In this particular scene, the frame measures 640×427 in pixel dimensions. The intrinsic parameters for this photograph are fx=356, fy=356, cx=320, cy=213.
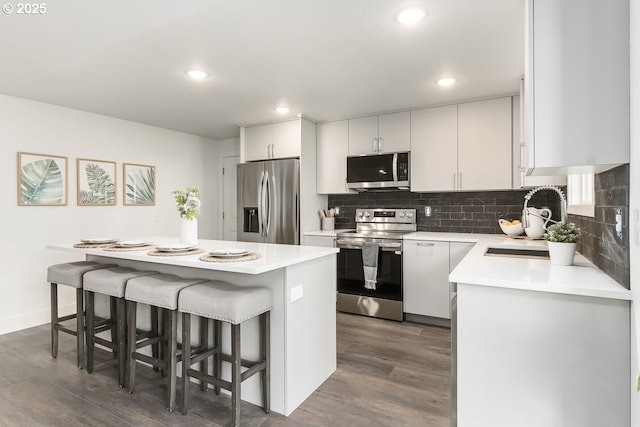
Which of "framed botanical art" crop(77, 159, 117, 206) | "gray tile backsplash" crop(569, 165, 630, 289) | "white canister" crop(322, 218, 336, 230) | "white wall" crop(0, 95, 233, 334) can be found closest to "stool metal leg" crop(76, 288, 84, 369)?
"white wall" crop(0, 95, 233, 334)

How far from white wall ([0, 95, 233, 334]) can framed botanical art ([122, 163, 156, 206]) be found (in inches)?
2.4

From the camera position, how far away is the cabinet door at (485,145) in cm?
341

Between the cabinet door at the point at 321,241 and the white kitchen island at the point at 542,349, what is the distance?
2412mm

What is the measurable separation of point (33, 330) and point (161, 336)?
1.85m

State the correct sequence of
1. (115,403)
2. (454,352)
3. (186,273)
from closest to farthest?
(454,352)
(115,403)
(186,273)

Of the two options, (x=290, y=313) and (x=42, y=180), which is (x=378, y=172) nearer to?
(x=290, y=313)

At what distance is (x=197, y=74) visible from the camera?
109 inches

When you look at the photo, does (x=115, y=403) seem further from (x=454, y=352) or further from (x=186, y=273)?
(x=454, y=352)

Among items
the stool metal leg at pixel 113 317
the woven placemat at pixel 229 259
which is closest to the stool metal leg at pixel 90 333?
the stool metal leg at pixel 113 317

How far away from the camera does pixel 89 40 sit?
2.22m

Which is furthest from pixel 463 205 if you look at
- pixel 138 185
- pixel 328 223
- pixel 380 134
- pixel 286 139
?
pixel 138 185

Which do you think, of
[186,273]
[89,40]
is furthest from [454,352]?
[89,40]

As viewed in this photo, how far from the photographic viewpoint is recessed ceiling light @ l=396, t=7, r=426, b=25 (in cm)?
189

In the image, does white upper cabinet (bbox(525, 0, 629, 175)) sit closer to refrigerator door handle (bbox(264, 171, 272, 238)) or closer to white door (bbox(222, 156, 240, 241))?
refrigerator door handle (bbox(264, 171, 272, 238))
